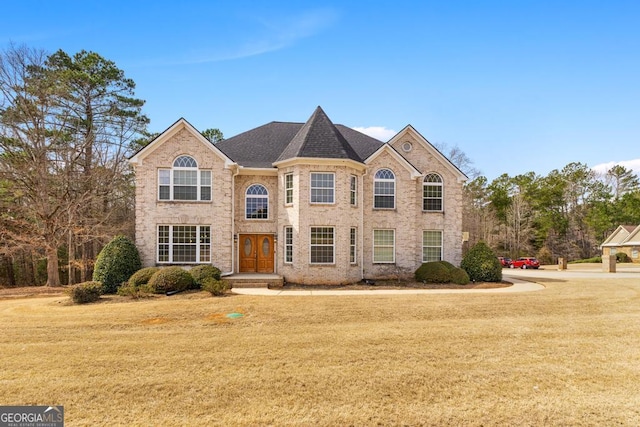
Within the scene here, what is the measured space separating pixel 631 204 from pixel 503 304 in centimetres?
6062

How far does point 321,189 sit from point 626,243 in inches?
1936

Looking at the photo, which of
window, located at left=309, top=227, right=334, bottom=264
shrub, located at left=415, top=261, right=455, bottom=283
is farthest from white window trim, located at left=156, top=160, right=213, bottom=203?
shrub, located at left=415, top=261, right=455, bottom=283

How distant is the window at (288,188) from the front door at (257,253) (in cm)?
253

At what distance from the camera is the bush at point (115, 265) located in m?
16.1

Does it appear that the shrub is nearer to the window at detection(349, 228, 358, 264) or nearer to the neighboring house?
the window at detection(349, 228, 358, 264)

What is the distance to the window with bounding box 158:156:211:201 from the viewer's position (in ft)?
59.6

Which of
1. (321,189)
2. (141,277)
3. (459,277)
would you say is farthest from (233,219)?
(459,277)

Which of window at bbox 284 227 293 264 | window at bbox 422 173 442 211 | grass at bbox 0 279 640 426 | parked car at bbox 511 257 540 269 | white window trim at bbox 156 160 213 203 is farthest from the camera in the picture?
parked car at bbox 511 257 540 269

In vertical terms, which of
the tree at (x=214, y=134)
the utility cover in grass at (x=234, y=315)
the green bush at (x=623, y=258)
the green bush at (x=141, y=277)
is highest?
the tree at (x=214, y=134)

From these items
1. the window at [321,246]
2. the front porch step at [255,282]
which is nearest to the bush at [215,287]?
the front porch step at [255,282]

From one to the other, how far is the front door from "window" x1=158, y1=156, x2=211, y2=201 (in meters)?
3.31

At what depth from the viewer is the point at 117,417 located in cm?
511

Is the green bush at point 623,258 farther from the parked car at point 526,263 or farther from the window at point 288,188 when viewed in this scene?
the window at point 288,188

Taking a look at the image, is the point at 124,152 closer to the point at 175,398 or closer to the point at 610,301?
the point at 175,398
